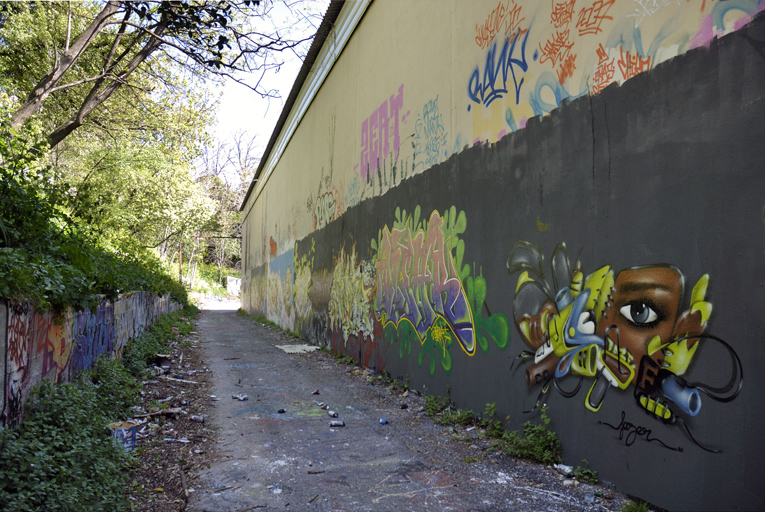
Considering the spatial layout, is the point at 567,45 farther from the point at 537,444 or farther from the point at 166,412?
the point at 166,412

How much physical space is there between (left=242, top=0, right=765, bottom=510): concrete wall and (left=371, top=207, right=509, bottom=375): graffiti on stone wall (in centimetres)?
3

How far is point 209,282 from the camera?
50500mm

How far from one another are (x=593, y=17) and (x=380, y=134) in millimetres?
4987

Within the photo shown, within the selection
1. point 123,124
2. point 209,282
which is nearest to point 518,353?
point 123,124

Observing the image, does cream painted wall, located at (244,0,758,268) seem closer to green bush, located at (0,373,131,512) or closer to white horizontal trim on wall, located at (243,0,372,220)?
white horizontal trim on wall, located at (243,0,372,220)

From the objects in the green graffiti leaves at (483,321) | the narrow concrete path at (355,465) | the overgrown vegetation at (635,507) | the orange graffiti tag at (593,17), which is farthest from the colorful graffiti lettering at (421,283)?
the orange graffiti tag at (593,17)

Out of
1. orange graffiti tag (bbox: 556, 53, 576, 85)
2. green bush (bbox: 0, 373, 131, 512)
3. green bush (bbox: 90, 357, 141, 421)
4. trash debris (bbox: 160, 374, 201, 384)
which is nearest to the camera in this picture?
green bush (bbox: 0, 373, 131, 512)

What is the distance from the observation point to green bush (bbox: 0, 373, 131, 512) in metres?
2.71

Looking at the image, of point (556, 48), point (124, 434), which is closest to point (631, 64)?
point (556, 48)

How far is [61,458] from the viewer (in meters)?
3.17

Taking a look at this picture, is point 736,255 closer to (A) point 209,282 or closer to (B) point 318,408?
(B) point 318,408

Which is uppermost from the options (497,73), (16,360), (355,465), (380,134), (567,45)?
(380,134)

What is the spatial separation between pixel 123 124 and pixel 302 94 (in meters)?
5.80

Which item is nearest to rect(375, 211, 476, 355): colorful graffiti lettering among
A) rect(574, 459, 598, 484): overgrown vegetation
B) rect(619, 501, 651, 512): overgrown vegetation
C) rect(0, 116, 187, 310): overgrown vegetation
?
rect(574, 459, 598, 484): overgrown vegetation
